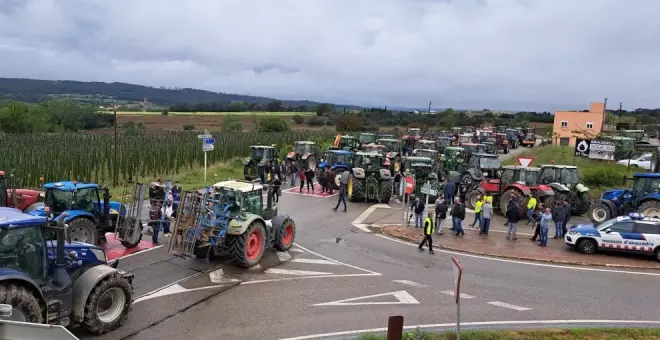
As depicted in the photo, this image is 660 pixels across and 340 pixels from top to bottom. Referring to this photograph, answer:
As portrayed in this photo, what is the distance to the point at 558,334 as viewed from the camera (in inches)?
375

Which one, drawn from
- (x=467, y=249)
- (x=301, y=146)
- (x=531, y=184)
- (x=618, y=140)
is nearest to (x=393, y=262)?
(x=467, y=249)

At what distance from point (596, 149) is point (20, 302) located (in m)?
37.2

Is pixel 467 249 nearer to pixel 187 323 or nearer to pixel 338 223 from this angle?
pixel 338 223

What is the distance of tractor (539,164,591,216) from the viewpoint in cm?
2148

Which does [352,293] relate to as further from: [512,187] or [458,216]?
[512,187]

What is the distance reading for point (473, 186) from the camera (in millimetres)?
23953

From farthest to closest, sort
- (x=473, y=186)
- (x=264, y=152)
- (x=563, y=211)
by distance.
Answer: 1. (x=264, y=152)
2. (x=473, y=186)
3. (x=563, y=211)

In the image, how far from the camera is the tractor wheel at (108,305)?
8766 mm

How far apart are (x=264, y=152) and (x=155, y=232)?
14102 mm

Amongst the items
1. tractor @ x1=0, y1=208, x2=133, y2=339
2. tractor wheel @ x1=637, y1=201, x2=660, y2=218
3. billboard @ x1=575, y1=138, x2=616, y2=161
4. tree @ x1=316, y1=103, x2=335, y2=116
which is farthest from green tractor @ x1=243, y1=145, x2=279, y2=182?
tree @ x1=316, y1=103, x2=335, y2=116

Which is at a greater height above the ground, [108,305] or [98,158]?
[108,305]

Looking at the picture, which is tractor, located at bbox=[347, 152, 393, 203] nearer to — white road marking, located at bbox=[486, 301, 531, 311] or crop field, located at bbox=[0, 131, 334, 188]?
white road marking, located at bbox=[486, 301, 531, 311]

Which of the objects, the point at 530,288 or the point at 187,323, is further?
the point at 530,288

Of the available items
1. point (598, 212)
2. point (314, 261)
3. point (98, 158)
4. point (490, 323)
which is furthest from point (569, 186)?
point (98, 158)
